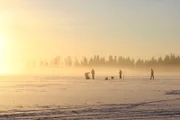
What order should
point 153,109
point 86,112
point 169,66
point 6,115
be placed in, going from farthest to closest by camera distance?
1. point 169,66
2. point 153,109
3. point 86,112
4. point 6,115

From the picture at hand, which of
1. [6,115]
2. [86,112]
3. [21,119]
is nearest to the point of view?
[21,119]

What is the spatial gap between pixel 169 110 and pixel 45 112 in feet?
19.5

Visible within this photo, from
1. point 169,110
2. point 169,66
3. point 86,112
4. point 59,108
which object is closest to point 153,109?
point 169,110

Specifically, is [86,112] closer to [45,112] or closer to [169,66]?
[45,112]

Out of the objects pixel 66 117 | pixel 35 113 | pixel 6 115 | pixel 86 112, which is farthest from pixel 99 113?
pixel 6 115

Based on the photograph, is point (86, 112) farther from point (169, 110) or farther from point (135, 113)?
point (169, 110)

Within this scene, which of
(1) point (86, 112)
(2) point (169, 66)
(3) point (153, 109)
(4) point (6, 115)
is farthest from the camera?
(2) point (169, 66)

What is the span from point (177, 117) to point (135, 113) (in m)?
1.97

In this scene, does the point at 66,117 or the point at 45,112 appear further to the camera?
the point at 45,112

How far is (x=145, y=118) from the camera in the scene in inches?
567

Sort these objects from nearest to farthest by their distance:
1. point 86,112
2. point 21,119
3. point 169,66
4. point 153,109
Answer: point 21,119, point 86,112, point 153,109, point 169,66

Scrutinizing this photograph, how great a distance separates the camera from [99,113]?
15789 millimetres

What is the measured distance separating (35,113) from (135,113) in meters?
4.52

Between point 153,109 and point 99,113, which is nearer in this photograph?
point 99,113
